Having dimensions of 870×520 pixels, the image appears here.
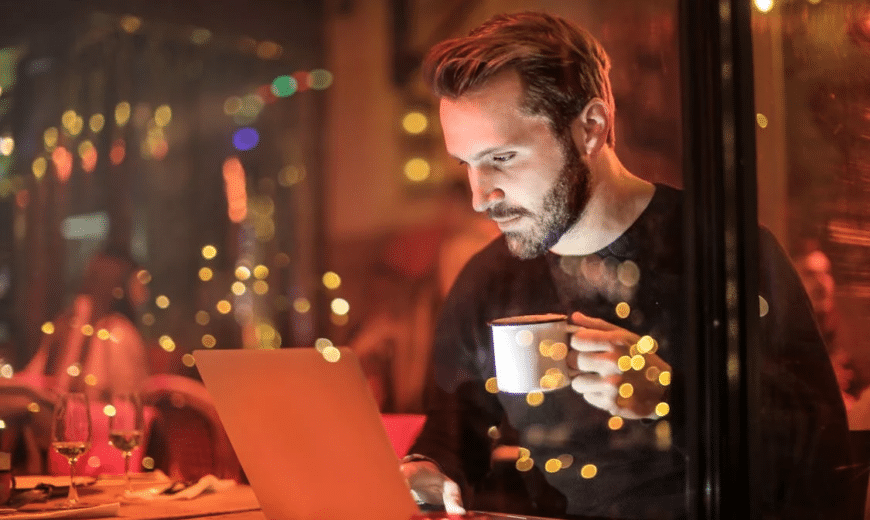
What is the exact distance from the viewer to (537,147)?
6.71 feet

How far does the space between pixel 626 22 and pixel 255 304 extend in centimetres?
131

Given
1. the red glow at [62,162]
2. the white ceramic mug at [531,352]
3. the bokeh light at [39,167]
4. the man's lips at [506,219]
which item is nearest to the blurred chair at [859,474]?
the white ceramic mug at [531,352]

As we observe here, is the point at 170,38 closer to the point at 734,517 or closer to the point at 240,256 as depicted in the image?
the point at 240,256

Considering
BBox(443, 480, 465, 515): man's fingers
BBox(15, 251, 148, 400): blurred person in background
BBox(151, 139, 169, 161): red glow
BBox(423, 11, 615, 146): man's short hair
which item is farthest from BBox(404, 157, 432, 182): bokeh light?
BBox(15, 251, 148, 400): blurred person in background

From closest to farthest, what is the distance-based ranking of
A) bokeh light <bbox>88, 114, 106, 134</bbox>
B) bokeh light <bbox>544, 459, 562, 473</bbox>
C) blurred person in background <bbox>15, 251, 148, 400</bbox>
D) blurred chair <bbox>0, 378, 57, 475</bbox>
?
1. bokeh light <bbox>544, 459, 562, 473</bbox>
2. blurred chair <bbox>0, 378, 57, 475</bbox>
3. blurred person in background <bbox>15, 251, 148, 400</bbox>
4. bokeh light <bbox>88, 114, 106, 134</bbox>

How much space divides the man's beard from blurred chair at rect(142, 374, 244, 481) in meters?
1.20

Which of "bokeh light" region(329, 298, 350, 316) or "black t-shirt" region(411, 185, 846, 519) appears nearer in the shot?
"black t-shirt" region(411, 185, 846, 519)

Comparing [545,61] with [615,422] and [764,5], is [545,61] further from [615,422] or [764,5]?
[615,422]

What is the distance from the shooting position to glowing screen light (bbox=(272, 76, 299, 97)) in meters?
2.62

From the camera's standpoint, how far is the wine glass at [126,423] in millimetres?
1972

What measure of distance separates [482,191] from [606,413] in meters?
0.57

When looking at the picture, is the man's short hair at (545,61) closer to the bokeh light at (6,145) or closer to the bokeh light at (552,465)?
the bokeh light at (552,465)

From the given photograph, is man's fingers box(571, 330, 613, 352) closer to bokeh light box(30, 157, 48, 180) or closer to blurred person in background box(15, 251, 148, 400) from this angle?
blurred person in background box(15, 251, 148, 400)

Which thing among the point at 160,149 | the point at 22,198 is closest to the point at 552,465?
the point at 160,149
